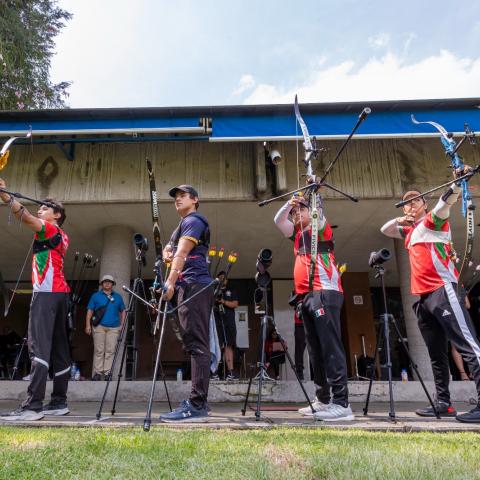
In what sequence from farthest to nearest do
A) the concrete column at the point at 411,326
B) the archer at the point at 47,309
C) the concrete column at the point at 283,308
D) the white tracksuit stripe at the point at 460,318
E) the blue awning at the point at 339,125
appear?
1. the concrete column at the point at 283,308
2. the concrete column at the point at 411,326
3. the blue awning at the point at 339,125
4. the archer at the point at 47,309
5. the white tracksuit stripe at the point at 460,318

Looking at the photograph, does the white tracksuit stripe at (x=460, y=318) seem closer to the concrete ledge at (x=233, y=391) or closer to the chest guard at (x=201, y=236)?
the chest guard at (x=201, y=236)

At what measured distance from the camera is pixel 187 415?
2867mm

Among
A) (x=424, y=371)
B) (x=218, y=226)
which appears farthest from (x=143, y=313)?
→ (x=424, y=371)

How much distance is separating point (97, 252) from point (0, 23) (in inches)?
218

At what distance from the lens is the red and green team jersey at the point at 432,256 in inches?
133

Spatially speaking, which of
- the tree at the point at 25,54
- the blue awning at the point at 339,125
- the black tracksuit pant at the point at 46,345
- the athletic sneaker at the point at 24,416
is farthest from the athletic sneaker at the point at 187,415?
the tree at the point at 25,54

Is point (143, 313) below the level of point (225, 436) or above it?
above

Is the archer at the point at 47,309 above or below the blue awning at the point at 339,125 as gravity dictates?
below

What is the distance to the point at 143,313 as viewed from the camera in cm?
1201

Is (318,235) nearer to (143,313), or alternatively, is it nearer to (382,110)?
(382,110)

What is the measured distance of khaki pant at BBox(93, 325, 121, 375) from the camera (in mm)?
6484

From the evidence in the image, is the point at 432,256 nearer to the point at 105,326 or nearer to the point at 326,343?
the point at 326,343

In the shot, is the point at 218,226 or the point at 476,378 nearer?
the point at 476,378

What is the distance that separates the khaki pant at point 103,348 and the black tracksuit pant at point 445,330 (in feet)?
16.0
